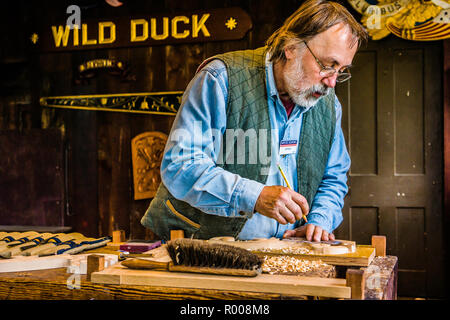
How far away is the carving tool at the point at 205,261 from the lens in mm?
1217

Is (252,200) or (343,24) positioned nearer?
(252,200)

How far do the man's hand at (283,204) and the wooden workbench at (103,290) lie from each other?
0.28 metres

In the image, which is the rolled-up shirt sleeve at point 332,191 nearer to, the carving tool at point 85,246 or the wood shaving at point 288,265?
the wood shaving at point 288,265

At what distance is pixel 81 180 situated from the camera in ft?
15.5

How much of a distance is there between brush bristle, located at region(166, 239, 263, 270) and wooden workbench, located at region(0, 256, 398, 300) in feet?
0.29

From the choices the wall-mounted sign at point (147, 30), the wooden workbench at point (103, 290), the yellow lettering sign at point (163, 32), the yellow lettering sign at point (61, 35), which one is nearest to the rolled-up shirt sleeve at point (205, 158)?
the wooden workbench at point (103, 290)

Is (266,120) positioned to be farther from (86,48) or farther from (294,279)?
(86,48)

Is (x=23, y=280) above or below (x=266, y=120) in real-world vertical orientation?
below

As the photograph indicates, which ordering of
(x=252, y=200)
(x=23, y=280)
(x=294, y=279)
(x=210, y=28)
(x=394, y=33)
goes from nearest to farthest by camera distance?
(x=294, y=279)
(x=23, y=280)
(x=252, y=200)
(x=394, y=33)
(x=210, y=28)

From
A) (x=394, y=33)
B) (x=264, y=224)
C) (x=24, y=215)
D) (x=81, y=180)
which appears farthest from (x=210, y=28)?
(x=264, y=224)

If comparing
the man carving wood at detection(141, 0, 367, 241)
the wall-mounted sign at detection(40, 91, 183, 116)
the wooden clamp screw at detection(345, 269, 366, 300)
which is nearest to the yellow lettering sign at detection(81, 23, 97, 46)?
the wall-mounted sign at detection(40, 91, 183, 116)

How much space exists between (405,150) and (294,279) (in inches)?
127

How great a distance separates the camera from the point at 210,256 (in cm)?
124

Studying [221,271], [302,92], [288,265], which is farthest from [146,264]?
[302,92]
